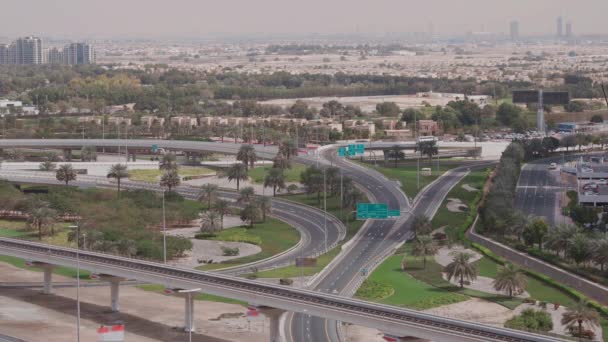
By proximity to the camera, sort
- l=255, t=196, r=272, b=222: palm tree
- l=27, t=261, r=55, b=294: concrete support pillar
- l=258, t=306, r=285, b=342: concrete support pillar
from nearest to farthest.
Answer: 1. l=258, t=306, r=285, b=342: concrete support pillar
2. l=27, t=261, r=55, b=294: concrete support pillar
3. l=255, t=196, r=272, b=222: palm tree

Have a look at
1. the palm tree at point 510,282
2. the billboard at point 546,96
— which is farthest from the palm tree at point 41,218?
the billboard at point 546,96

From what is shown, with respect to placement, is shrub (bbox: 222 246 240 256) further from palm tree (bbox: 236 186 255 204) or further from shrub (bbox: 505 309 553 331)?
shrub (bbox: 505 309 553 331)

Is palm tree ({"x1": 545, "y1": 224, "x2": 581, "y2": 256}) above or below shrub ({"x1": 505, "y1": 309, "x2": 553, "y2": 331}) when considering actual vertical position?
above

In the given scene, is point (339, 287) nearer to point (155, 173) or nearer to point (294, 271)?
point (294, 271)

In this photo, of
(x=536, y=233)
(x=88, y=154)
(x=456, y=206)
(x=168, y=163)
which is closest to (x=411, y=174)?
(x=456, y=206)

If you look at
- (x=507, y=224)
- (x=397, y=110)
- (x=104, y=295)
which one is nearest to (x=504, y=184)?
(x=507, y=224)

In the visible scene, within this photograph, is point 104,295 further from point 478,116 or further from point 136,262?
point 478,116

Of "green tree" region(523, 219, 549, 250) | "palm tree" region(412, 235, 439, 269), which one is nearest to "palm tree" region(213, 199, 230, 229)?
"palm tree" region(412, 235, 439, 269)
